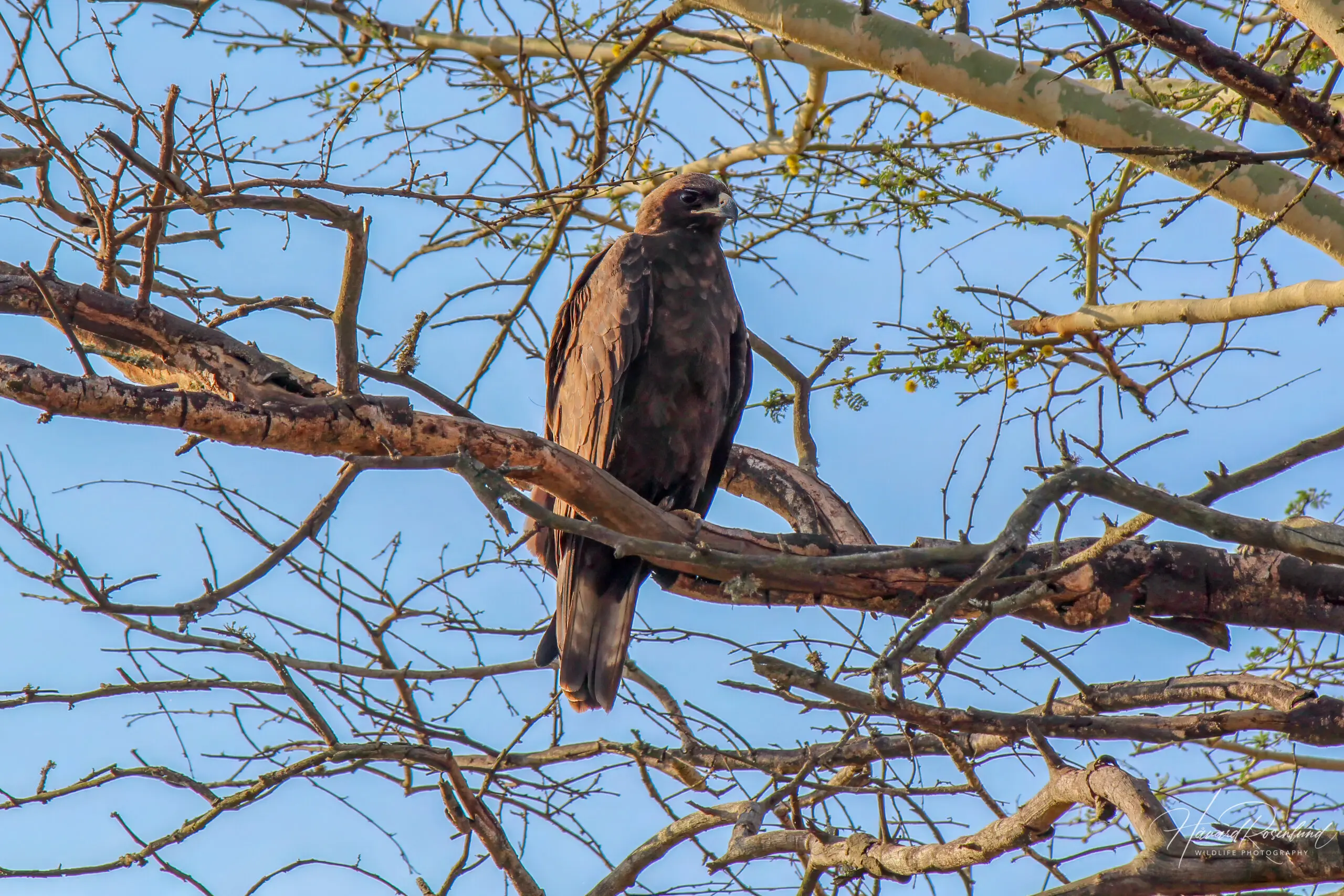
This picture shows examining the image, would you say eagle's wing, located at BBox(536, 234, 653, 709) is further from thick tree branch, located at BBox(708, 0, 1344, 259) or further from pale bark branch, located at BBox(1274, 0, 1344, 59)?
pale bark branch, located at BBox(1274, 0, 1344, 59)

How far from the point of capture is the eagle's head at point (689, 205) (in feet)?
16.8

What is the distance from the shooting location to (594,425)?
4.64 meters

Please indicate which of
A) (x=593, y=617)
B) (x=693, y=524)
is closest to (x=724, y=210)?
(x=693, y=524)

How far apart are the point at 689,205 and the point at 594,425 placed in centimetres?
124

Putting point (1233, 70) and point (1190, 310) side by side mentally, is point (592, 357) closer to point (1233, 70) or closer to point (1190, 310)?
point (1190, 310)

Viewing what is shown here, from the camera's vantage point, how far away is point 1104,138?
3.77 m

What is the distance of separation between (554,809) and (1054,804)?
1709 millimetres

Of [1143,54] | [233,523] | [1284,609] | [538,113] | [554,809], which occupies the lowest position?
[554,809]

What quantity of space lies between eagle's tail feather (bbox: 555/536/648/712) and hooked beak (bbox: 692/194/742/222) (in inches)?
65.8

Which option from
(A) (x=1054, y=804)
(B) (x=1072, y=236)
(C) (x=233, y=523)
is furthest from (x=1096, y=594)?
(C) (x=233, y=523)

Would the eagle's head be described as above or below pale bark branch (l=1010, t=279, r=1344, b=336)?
above

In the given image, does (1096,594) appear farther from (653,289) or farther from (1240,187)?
(653,289)

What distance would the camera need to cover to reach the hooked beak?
16.3ft

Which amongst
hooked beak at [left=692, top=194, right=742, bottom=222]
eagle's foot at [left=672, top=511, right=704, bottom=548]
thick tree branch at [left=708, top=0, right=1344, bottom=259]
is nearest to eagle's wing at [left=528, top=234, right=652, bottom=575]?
hooked beak at [left=692, top=194, right=742, bottom=222]
